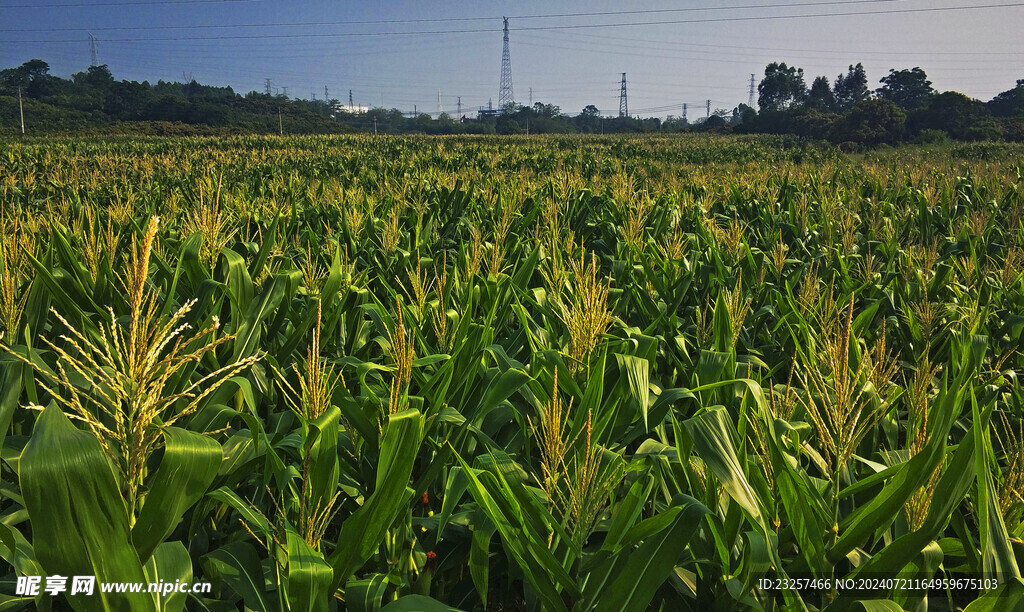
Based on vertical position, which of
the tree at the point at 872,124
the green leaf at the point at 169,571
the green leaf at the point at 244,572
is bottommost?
the green leaf at the point at 244,572

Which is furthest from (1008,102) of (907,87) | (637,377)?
(637,377)

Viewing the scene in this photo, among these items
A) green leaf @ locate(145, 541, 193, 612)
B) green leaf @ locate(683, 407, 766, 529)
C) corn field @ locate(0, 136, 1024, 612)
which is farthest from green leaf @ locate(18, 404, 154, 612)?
green leaf @ locate(683, 407, 766, 529)

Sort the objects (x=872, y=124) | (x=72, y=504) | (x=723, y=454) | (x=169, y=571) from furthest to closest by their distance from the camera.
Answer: (x=872, y=124)
(x=723, y=454)
(x=169, y=571)
(x=72, y=504)

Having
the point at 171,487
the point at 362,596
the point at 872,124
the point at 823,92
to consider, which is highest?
the point at 823,92

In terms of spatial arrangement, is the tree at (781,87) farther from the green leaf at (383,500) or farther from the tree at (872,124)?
the green leaf at (383,500)

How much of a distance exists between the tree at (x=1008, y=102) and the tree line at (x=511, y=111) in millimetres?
101

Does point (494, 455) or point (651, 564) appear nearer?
point (651, 564)

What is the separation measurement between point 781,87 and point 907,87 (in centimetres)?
1514

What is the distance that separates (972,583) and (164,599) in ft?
5.90

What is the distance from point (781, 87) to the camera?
7419 cm

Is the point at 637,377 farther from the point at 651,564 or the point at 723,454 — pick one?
the point at 651,564

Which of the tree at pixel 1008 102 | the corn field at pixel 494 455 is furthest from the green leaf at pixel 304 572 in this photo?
the tree at pixel 1008 102

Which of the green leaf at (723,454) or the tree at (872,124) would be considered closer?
the green leaf at (723,454)

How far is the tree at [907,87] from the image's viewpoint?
61.2 metres
